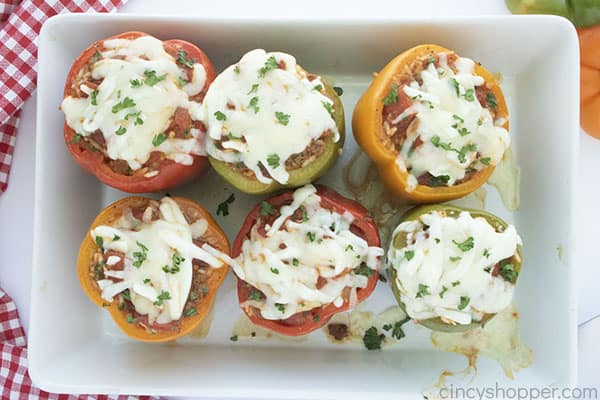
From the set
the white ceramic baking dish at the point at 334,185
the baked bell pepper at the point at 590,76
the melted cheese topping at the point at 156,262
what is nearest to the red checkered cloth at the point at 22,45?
the white ceramic baking dish at the point at 334,185

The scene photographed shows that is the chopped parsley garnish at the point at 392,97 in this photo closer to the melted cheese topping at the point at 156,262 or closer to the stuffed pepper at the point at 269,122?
the stuffed pepper at the point at 269,122

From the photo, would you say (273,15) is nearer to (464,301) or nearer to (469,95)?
(469,95)

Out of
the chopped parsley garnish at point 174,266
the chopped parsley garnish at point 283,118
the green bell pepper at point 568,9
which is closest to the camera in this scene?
the chopped parsley garnish at point 283,118

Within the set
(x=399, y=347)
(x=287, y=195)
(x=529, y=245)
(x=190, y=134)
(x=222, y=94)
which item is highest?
(x=222, y=94)

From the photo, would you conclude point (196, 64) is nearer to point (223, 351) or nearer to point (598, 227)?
point (223, 351)

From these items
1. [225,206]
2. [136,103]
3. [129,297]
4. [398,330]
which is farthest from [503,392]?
[136,103]

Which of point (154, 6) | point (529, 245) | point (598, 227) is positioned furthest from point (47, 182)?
point (598, 227)
